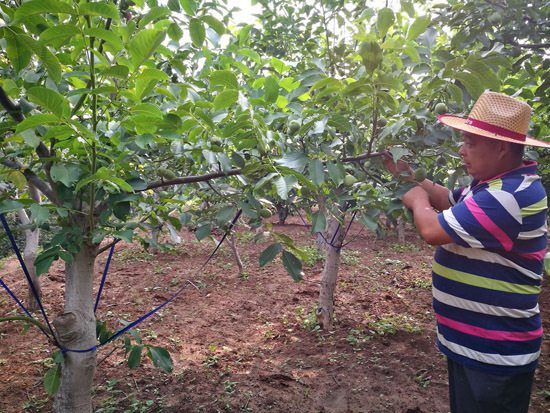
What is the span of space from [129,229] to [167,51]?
69cm

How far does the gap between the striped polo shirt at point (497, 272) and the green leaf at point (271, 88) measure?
0.77 meters

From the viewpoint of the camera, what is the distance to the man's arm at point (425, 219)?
1.36 m

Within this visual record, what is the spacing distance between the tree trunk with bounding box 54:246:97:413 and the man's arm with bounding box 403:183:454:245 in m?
1.40

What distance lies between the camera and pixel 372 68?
4.06ft

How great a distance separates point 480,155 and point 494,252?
0.38 metres

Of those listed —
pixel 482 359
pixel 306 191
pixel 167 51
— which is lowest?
pixel 482 359

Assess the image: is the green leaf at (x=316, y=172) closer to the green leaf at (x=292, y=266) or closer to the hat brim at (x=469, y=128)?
the green leaf at (x=292, y=266)

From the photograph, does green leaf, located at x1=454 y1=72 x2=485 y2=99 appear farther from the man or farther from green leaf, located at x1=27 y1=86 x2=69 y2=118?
green leaf, located at x1=27 y1=86 x2=69 y2=118

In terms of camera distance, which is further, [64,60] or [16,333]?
[16,333]

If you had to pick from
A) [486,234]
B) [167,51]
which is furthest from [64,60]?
[486,234]

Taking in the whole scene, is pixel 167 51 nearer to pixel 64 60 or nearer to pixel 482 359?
pixel 64 60

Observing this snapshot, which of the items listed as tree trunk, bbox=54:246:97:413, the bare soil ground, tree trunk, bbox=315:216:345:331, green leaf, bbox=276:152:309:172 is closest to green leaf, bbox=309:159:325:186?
green leaf, bbox=276:152:309:172

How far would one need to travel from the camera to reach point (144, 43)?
98 centimetres

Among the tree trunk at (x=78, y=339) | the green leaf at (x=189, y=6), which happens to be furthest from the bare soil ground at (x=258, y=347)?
the green leaf at (x=189, y=6)
